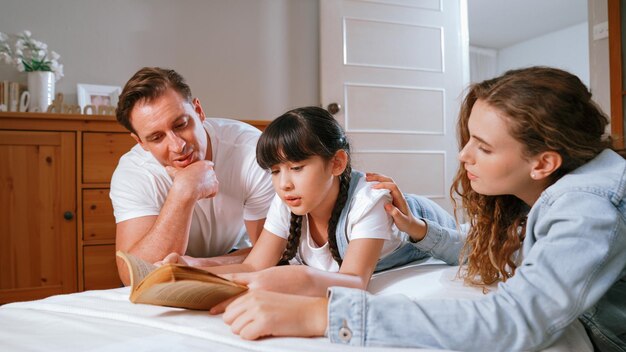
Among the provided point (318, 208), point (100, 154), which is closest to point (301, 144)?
point (318, 208)

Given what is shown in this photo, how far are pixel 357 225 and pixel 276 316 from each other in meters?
0.44

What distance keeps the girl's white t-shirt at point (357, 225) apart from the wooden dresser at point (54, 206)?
1.46 metres

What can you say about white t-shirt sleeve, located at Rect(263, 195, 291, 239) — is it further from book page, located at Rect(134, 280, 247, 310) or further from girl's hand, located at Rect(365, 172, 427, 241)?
book page, located at Rect(134, 280, 247, 310)

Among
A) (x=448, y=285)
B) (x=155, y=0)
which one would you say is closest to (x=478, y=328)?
(x=448, y=285)

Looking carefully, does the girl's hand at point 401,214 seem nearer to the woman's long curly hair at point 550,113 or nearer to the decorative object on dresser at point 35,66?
the woman's long curly hair at point 550,113

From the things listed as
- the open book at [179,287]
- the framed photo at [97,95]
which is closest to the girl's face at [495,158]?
the open book at [179,287]

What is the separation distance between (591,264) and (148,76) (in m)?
1.32

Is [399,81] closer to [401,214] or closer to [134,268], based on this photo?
[401,214]

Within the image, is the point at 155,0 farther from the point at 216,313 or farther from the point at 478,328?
the point at 478,328

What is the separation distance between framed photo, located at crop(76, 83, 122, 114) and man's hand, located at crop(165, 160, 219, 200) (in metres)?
1.72

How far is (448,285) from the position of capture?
1.05 m

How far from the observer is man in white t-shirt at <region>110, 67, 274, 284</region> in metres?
1.47

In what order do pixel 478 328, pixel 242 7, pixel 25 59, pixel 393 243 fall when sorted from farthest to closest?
pixel 242 7
pixel 25 59
pixel 393 243
pixel 478 328

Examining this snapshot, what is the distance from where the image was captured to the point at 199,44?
335 centimetres
